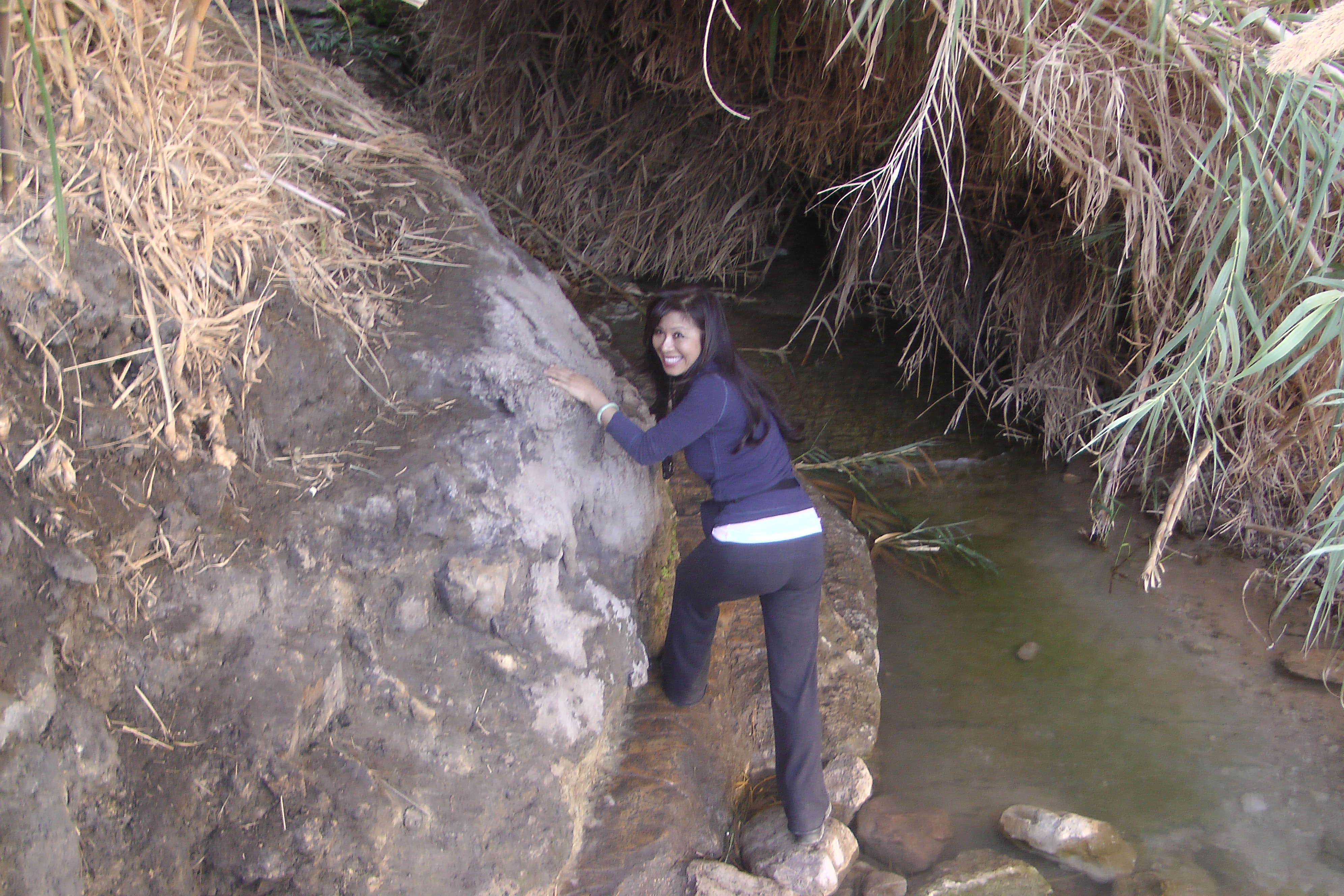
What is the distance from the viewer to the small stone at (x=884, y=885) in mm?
2131

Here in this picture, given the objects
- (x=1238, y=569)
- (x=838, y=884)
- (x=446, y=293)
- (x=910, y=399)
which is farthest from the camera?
(x=910, y=399)

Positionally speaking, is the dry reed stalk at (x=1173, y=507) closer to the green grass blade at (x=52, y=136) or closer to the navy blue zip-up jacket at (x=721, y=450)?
the navy blue zip-up jacket at (x=721, y=450)

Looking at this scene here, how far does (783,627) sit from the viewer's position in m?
2.16

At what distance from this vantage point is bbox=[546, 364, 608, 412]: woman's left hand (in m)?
2.17

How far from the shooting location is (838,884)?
2154 millimetres

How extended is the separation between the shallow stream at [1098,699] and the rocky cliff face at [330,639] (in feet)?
3.73

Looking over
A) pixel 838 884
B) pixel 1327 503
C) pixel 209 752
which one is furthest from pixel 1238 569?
pixel 209 752

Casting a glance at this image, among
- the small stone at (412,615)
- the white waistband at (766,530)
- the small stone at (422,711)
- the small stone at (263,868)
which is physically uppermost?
the white waistband at (766,530)

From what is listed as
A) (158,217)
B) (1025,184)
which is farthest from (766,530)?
(1025,184)

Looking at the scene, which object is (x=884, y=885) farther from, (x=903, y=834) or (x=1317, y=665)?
(x=1317, y=665)

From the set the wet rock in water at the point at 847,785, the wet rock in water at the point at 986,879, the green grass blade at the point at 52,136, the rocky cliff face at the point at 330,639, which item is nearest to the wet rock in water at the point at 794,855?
the wet rock in water at the point at 847,785

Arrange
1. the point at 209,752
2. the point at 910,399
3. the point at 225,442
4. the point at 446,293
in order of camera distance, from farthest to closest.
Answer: the point at 910,399 < the point at 446,293 < the point at 225,442 < the point at 209,752

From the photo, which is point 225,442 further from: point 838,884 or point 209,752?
point 838,884

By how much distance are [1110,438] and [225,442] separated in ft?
10.3
